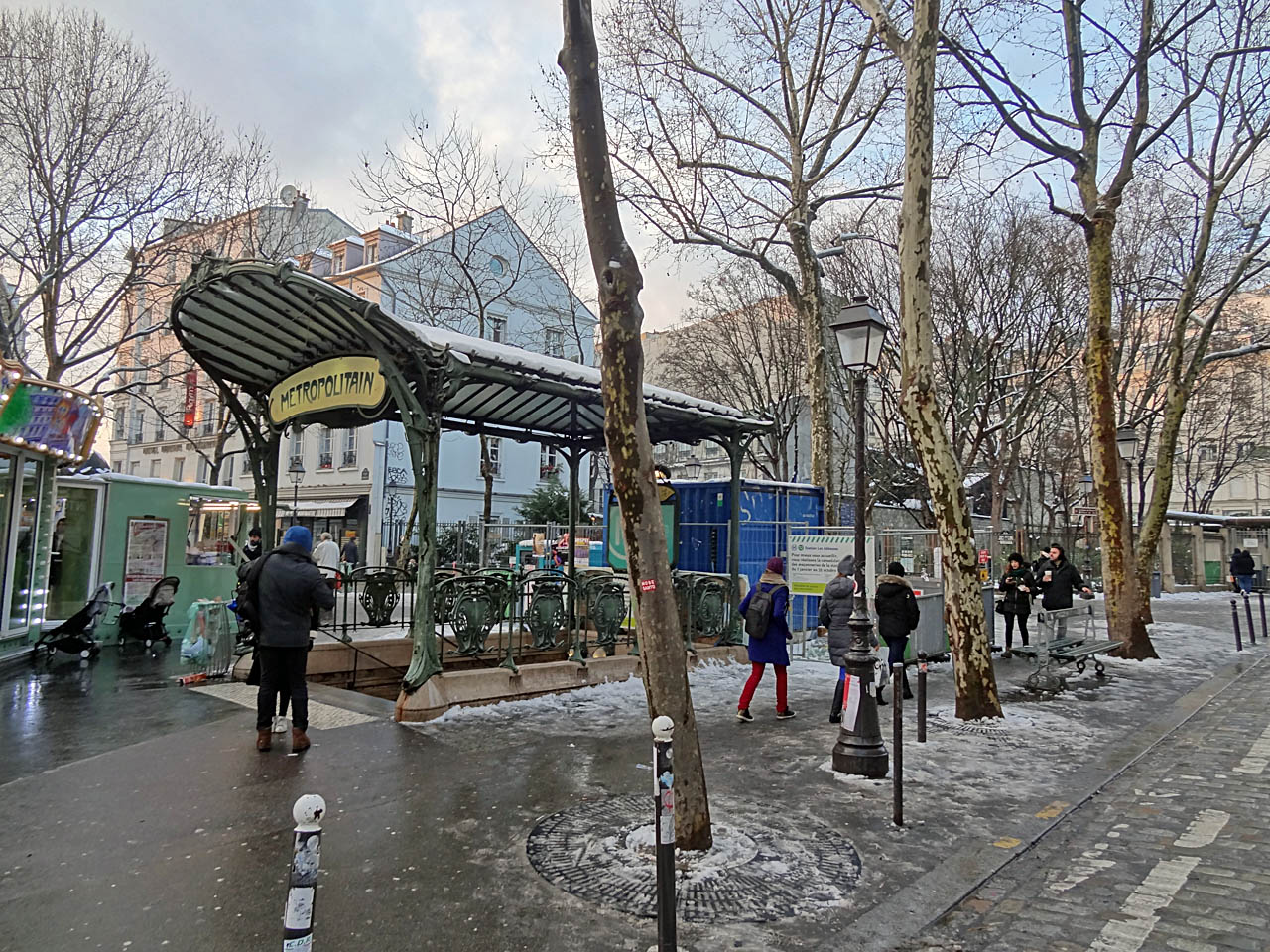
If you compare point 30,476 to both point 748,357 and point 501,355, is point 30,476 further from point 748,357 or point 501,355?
point 748,357

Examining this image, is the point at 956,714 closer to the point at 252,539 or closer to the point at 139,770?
the point at 139,770

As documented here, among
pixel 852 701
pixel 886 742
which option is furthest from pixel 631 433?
pixel 886 742

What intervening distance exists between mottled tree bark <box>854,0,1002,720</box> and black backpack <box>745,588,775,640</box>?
2.01 m

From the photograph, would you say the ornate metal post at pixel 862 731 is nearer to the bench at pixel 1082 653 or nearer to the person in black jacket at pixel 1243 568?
the bench at pixel 1082 653

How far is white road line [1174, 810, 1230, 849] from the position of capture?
499 centimetres

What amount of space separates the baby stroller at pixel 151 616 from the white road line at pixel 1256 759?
1458cm

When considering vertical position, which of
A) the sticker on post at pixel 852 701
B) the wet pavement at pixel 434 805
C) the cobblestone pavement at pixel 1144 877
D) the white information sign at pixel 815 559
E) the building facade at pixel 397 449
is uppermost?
the building facade at pixel 397 449

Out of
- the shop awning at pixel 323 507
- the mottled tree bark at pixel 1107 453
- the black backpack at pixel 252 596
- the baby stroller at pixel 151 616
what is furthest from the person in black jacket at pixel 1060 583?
the shop awning at pixel 323 507

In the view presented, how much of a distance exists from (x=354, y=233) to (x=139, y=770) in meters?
40.5

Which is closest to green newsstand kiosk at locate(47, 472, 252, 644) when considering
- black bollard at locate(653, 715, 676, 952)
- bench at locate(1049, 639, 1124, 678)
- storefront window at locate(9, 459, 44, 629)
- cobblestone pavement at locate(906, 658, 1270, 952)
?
storefront window at locate(9, 459, 44, 629)

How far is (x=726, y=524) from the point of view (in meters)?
14.3

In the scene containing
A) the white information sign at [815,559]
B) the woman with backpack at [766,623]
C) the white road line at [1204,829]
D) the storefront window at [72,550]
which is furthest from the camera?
the storefront window at [72,550]

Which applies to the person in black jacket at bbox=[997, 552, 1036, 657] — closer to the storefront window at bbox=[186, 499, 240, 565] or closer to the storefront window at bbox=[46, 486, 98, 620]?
the storefront window at bbox=[186, 499, 240, 565]

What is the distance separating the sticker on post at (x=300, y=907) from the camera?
7.77 feet
